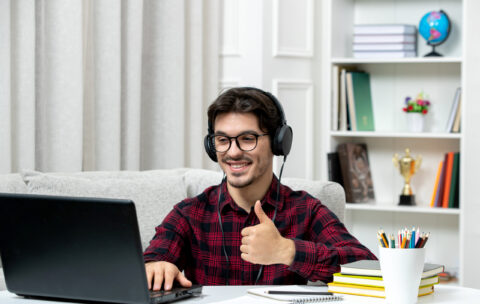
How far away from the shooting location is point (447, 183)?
134 inches

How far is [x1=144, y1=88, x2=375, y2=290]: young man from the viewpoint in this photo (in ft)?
5.49

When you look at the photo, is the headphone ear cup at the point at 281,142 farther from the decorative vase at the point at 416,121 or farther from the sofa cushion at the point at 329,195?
the decorative vase at the point at 416,121

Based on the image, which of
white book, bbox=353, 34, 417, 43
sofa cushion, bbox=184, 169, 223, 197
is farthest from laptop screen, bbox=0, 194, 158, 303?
white book, bbox=353, 34, 417, 43

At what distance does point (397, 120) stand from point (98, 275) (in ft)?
9.02

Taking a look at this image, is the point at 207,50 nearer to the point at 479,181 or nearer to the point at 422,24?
the point at 422,24

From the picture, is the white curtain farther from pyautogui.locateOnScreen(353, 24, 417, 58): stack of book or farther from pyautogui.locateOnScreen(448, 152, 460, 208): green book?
pyautogui.locateOnScreen(448, 152, 460, 208): green book

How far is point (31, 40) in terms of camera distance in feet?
8.06

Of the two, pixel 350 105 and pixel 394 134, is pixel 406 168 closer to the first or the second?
pixel 394 134

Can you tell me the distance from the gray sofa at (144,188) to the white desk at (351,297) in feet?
2.26

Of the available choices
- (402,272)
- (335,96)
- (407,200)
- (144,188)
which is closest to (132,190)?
(144,188)

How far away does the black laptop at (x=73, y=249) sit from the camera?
3.83 feet

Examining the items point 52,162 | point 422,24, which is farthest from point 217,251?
point 422,24

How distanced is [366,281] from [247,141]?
0.53m

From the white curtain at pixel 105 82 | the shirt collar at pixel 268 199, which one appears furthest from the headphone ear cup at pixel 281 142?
the white curtain at pixel 105 82
